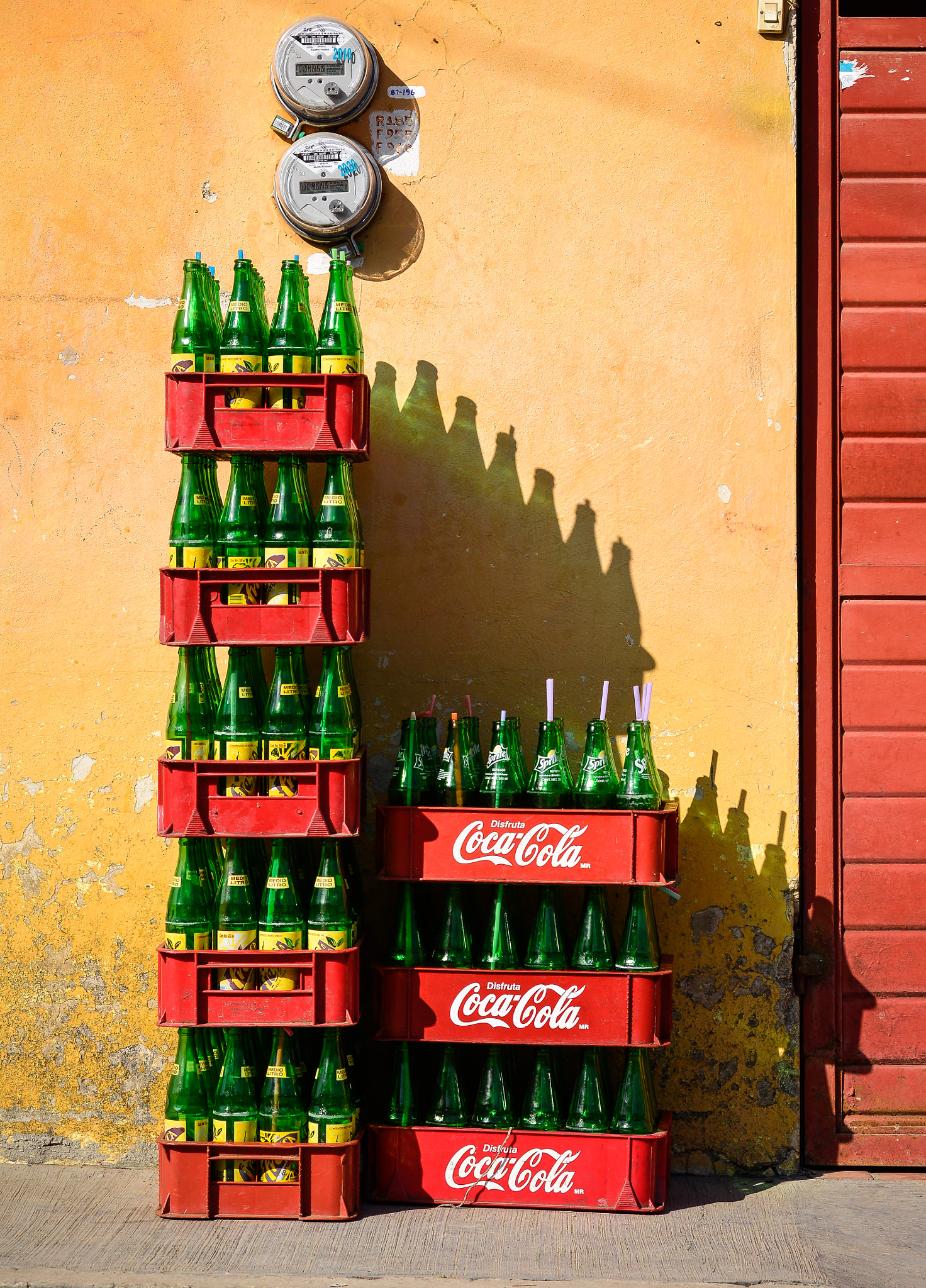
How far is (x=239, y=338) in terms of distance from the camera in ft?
11.6

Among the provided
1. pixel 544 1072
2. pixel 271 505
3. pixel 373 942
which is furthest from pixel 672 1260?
pixel 271 505

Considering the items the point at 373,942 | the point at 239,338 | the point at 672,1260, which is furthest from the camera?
the point at 373,942

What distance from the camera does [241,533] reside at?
351 centimetres

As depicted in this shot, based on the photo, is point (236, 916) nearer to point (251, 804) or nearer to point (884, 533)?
point (251, 804)

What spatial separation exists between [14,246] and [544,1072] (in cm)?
352

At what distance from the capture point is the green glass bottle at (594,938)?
11.8ft

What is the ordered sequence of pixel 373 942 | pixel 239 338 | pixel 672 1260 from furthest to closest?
pixel 373 942 < pixel 239 338 < pixel 672 1260

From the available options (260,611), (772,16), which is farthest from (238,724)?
(772,16)

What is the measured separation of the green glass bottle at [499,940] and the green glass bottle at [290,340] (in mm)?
1708

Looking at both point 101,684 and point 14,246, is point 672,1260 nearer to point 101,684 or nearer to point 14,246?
point 101,684

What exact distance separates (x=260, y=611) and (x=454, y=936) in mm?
1238

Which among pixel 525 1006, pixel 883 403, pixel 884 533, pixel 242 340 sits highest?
pixel 242 340

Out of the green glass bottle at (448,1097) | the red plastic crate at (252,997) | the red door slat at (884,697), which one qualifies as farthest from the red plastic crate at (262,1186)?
the red door slat at (884,697)

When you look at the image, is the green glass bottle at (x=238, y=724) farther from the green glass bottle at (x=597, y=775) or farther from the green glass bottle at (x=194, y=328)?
the green glass bottle at (x=597, y=775)
